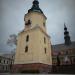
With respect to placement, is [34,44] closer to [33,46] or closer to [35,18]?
[33,46]

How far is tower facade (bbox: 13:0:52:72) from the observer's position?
169 inches

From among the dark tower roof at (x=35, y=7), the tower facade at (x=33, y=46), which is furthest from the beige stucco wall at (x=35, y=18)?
the dark tower roof at (x=35, y=7)

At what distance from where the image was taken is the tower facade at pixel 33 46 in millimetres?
4305

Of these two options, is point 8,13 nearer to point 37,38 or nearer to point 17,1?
point 17,1

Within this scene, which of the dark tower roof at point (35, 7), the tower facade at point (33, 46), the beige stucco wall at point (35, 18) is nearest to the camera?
the tower facade at point (33, 46)

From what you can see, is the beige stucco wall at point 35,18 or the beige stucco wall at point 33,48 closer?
the beige stucco wall at point 33,48

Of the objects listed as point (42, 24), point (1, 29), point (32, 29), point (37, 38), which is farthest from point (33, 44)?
point (1, 29)

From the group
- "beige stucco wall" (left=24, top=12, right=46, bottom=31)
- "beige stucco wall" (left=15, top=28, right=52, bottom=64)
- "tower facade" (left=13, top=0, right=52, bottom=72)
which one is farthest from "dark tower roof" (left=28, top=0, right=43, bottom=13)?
"beige stucco wall" (left=15, top=28, right=52, bottom=64)

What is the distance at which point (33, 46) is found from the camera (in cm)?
445

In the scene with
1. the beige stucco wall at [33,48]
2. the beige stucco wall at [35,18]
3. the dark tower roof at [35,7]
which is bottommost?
the beige stucco wall at [33,48]

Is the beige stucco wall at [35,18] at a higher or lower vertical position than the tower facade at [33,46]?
higher

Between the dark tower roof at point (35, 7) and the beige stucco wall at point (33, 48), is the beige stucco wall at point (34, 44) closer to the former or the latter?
the beige stucco wall at point (33, 48)

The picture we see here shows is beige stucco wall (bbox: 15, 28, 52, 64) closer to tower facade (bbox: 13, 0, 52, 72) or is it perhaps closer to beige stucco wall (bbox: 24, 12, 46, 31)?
tower facade (bbox: 13, 0, 52, 72)

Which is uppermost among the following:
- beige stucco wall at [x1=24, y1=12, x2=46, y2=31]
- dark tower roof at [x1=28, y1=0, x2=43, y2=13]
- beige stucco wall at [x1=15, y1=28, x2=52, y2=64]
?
dark tower roof at [x1=28, y1=0, x2=43, y2=13]
